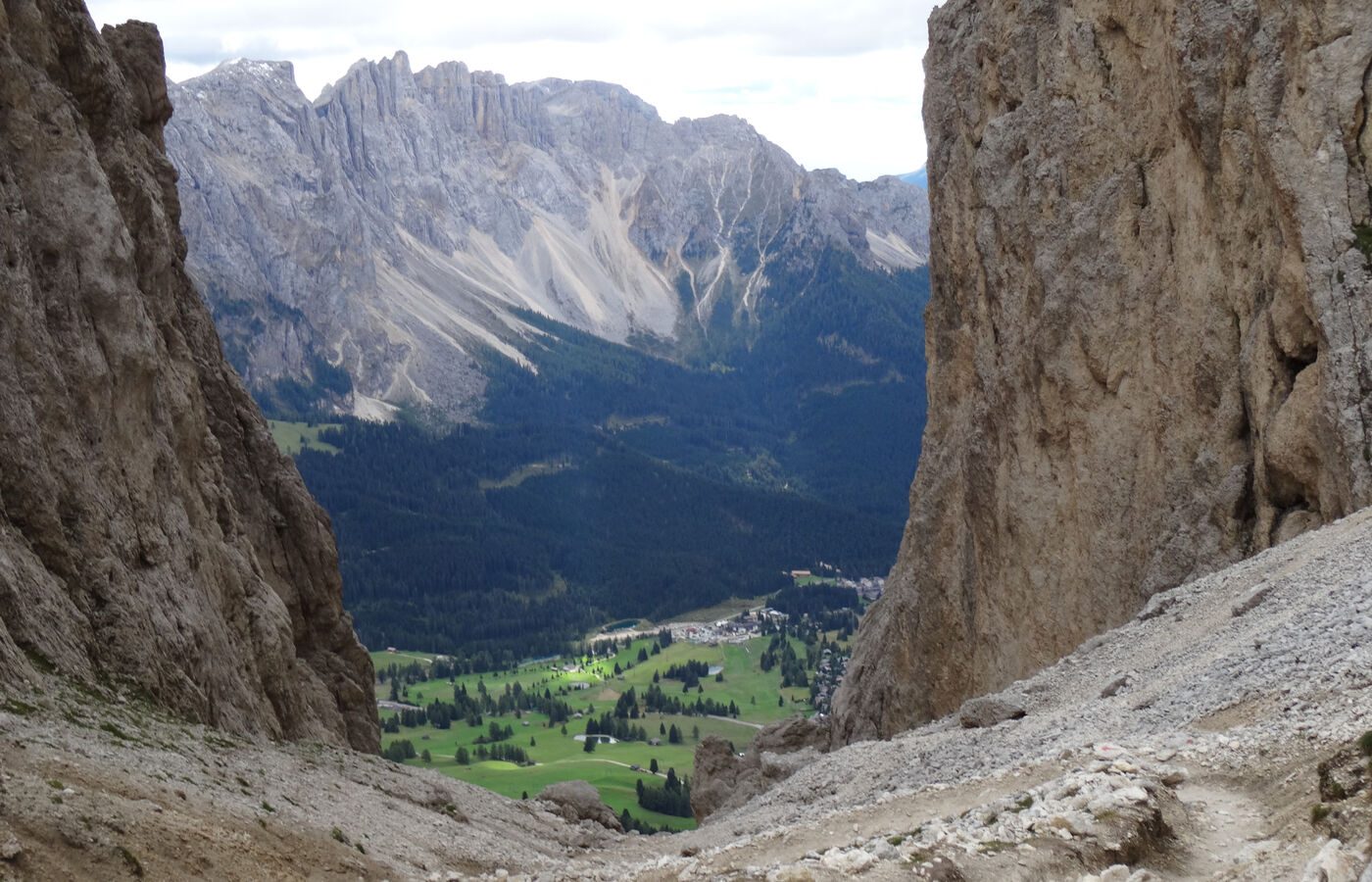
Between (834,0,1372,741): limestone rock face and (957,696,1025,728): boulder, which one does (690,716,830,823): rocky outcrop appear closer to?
(834,0,1372,741): limestone rock face

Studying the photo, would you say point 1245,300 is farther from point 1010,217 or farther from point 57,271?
point 57,271

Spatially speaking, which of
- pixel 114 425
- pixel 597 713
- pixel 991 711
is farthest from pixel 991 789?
pixel 597 713

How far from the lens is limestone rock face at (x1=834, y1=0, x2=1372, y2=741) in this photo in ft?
109

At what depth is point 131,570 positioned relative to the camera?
3353 centimetres

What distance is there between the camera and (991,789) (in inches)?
930

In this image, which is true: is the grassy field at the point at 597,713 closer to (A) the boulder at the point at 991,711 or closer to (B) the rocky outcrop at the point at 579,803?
→ (B) the rocky outcrop at the point at 579,803

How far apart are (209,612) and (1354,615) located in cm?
2785

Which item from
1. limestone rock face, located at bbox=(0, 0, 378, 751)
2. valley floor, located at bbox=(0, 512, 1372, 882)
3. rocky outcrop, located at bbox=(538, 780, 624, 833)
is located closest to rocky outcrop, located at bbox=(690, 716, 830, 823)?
rocky outcrop, located at bbox=(538, 780, 624, 833)

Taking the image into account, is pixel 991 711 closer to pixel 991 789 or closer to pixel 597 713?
pixel 991 789

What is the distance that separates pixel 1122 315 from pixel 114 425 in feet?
92.8

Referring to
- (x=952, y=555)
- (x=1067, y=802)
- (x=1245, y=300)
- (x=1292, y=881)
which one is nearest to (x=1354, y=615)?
(x=1067, y=802)

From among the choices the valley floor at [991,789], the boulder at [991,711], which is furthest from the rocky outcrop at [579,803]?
the boulder at [991,711]

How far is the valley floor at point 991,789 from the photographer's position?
1847 centimetres

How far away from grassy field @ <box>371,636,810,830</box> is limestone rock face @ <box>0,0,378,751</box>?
69910mm
